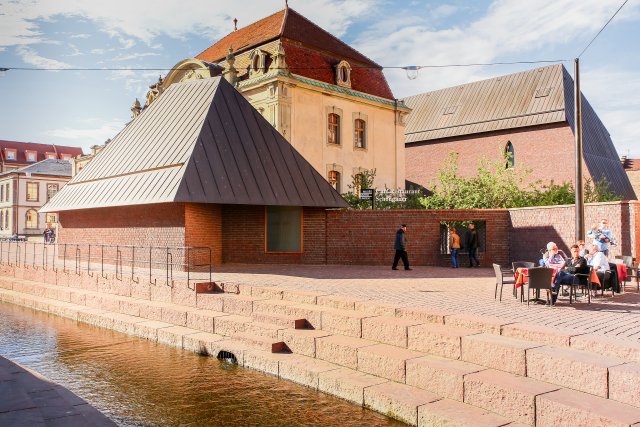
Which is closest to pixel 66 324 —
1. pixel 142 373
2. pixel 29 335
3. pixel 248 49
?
pixel 29 335

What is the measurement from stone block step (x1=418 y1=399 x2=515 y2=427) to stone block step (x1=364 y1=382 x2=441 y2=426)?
117mm

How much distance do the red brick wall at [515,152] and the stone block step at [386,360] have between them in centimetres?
2734

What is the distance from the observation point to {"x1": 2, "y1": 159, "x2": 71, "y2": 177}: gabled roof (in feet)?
218

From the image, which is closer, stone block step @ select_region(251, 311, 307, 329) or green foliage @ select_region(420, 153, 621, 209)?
stone block step @ select_region(251, 311, 307, 329)

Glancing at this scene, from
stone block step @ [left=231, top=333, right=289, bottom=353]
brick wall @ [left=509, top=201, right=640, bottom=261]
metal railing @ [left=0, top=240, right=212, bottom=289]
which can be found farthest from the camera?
brick wall @ [left=509, top=201, right=640, bottom=261]

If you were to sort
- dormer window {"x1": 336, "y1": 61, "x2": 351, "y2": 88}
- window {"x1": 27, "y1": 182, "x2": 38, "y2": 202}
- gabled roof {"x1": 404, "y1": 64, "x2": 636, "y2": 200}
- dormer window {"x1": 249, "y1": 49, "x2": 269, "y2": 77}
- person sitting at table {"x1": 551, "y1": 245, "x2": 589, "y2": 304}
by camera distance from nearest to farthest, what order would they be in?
person sitting at table {"x1": 551, "y1": 245, "x2": 589, "y2": 304}
dormer window {"x1": 249, "y1": 49, "x2": 269, "y2": 77}
dormer window {"x1": 336, "y1": 61, "x2": 351, "y2": 88}
gabled roof {"x1": 404, "y1": 64, "x2": 636, "y2": 200}
window {"x1": 27, "y1": 182, "x2": 38, "y2": 202}

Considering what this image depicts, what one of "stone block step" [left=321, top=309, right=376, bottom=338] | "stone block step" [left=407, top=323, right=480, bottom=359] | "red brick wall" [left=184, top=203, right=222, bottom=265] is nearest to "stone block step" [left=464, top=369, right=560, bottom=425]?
"stone block step" [left=407, top=323, right=480, bottom=359]

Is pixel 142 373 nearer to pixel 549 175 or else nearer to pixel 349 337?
pixel 349 337

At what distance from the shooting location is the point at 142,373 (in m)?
9.47

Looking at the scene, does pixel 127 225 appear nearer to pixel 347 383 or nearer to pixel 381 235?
pixel 381 235

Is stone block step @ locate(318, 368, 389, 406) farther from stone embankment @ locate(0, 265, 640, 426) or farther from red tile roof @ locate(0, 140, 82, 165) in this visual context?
red tile roof @ locate(0, 140, 82, 165)

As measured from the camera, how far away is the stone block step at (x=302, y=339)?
9258 millimetres

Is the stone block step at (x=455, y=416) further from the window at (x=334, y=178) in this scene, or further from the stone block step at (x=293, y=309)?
the window at (x=334, y=178)

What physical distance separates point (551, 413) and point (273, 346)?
498 centimetres
